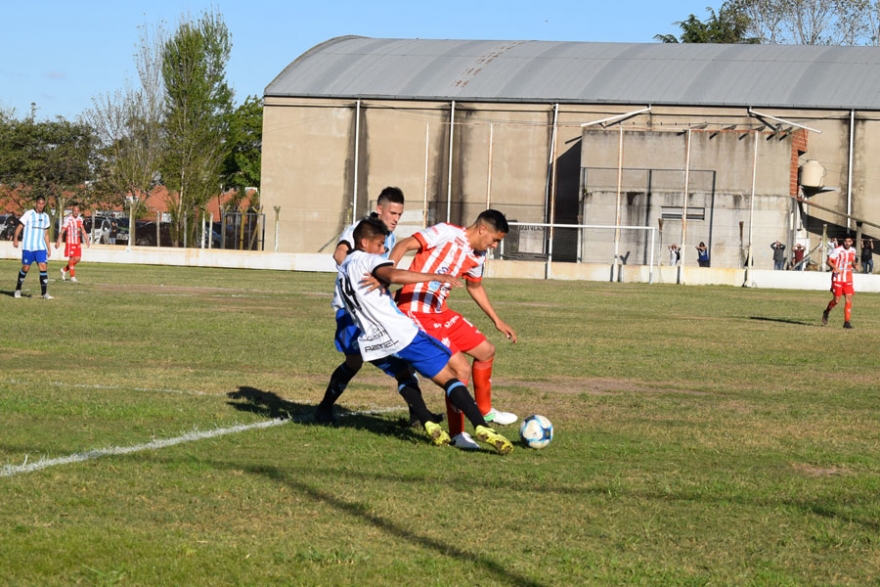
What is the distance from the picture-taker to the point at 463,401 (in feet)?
27.0

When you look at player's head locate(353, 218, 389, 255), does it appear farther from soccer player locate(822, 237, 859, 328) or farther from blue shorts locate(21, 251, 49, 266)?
soccer player locate(822, 237, 859, 328)

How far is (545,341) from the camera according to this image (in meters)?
18.0

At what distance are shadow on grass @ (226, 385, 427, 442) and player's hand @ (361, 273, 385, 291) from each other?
117cm

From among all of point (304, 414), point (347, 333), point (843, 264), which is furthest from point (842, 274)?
point (347, 333)

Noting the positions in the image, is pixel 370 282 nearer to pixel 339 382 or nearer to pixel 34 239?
pixel 339 382

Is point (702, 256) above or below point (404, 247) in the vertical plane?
below

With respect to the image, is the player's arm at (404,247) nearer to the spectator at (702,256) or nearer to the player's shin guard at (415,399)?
the player's shin guard at (415,399)

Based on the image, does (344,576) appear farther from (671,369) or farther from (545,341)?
(545,341)

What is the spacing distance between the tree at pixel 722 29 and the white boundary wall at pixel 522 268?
3987cm

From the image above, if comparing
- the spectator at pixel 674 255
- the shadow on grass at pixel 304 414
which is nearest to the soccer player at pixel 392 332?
the shadow on grass at pixel 304 414

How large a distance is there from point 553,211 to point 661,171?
498 centimetres

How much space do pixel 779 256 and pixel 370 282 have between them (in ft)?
139

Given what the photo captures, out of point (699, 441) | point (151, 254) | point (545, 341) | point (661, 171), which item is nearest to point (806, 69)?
point (661, 171)

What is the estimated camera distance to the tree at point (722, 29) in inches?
3231
